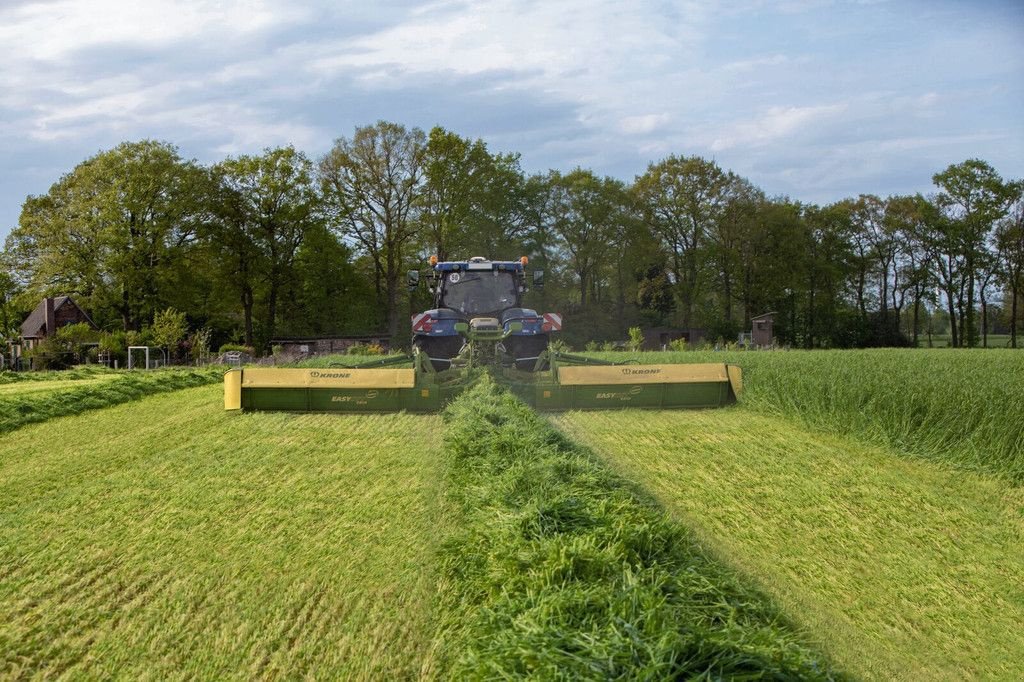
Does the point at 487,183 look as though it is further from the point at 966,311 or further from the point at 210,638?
the point at 210,638

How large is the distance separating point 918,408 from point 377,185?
32321 millimetres

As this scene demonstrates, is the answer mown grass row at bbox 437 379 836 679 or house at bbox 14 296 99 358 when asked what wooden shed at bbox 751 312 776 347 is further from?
house at bbox 14 296 99 358

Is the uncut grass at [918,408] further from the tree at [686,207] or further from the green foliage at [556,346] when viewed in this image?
the tree at [686,207]

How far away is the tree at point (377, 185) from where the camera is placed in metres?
36.7

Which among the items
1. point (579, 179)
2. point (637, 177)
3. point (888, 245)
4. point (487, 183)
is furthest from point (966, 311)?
point (487, 183)

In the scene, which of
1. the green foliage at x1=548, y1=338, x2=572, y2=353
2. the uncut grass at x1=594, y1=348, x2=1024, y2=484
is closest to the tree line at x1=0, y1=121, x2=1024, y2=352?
the green foliage at x1=548, y1=338, x2=572, y2=353

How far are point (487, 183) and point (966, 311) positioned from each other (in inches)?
1036

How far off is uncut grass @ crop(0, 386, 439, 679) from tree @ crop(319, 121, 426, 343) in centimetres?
3060

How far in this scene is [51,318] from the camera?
39750 mm

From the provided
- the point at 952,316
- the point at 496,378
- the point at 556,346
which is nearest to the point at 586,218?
the point at 952,316

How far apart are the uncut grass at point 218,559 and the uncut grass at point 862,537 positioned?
182 centimetres

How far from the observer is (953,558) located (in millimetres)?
4758

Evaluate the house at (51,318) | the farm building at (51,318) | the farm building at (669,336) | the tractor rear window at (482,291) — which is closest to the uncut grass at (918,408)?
the tractor rear window at (482,291)

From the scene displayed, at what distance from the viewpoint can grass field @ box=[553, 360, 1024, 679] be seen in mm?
3797
